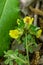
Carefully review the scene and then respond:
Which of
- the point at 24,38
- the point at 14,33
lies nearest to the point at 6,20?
the point at 14,33

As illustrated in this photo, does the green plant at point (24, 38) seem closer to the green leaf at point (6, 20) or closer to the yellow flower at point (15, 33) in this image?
the yellow flower at point (15, 33)

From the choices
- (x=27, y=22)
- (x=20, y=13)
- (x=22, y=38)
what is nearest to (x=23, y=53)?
(x=22, y=38)

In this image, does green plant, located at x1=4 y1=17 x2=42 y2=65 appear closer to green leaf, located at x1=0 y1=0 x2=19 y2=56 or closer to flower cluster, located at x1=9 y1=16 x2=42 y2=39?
flower cluster, located at x1=9 y1=16 x2=42 y2=39

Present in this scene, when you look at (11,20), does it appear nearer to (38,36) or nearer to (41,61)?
(38,36)

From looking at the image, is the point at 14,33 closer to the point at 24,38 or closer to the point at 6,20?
the point at 24,38

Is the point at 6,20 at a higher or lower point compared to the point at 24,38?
higher

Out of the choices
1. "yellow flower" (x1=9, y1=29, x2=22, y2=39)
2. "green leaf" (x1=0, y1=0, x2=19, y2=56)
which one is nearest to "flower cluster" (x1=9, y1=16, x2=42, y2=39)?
"yellow flower" (x1=9, y1=29, x2=22, y2=39)
